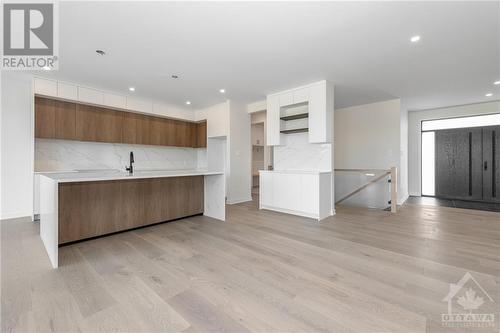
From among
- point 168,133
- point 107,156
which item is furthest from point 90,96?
point 168,133

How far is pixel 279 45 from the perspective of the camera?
115 inches

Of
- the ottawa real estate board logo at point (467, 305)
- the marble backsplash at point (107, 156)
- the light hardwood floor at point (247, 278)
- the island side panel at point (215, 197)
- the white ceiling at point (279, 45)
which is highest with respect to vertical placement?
the white ceiling at point (279, 45)

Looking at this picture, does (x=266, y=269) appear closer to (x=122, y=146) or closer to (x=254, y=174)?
(x=122, y=146)

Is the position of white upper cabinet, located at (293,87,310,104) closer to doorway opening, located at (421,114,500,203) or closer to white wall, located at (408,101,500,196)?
white wall, located at (408,101,500,196)

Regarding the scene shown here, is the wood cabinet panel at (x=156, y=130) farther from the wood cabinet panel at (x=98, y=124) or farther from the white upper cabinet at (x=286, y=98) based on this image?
the white upper cabinet at (x=286, y=98)

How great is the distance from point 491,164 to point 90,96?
1025 centimetres

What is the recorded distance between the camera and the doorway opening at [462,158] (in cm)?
586

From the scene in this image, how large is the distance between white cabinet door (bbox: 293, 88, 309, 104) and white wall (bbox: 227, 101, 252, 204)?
178 cm

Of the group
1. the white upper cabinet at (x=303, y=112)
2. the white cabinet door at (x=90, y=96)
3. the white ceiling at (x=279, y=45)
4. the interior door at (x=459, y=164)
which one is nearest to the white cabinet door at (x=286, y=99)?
the white upper cabinet at (x=303, y=112)

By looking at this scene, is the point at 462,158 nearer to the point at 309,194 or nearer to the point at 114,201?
the point at 309,194

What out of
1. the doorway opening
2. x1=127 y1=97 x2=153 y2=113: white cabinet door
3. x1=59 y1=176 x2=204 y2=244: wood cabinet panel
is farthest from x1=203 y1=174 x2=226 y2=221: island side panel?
the doorway opening

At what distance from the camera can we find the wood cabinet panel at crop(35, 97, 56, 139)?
3.93 m

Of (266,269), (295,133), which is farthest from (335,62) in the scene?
(266,269)

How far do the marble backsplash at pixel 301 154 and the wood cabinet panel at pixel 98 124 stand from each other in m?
3.82
